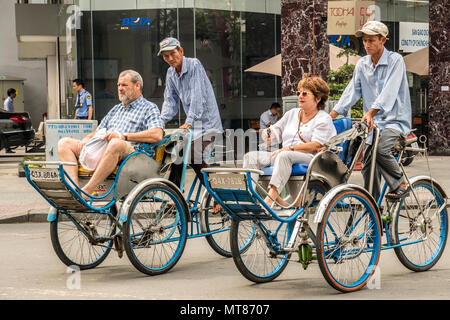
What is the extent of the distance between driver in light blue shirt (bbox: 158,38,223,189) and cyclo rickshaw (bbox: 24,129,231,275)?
50 centimetres

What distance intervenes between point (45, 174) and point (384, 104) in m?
2.72

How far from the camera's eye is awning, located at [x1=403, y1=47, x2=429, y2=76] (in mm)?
20359

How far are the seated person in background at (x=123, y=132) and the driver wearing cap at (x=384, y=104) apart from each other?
5.18 ft

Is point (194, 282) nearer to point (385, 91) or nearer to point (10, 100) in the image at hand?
point (385, 91)

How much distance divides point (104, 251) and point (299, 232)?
207cm

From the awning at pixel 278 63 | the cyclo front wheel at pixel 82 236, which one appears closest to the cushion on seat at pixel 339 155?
the cyclo front wheel at pixel 82 236

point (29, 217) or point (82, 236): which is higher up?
point (82, 236)

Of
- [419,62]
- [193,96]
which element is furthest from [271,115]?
[193,96]

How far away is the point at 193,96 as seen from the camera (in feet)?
25.1

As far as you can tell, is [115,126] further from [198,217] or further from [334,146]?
[334,146]

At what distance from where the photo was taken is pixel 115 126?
23.3 ft

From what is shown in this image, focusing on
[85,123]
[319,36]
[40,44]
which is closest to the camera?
[85,123]

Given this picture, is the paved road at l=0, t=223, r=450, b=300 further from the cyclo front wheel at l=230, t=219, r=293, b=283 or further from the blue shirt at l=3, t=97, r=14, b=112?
the blue shirt at l=3, t=97, r=14, b=112

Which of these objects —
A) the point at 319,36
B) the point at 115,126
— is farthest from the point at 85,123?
the point at 115,126
